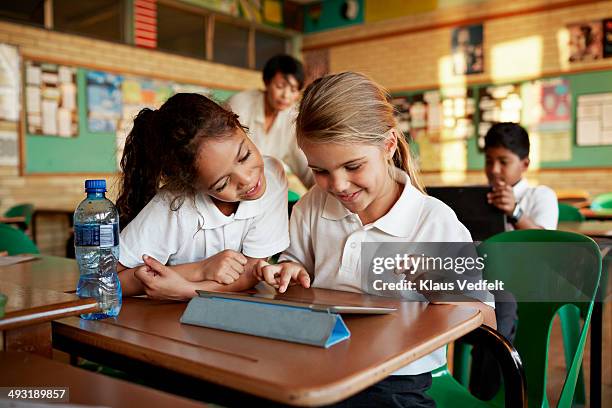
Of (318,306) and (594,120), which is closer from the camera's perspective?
(318,306)

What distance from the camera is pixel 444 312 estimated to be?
1.06m

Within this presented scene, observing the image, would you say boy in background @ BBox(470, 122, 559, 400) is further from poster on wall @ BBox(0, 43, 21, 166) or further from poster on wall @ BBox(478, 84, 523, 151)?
poster on wall @ BBox(0, 43, 21, 166)

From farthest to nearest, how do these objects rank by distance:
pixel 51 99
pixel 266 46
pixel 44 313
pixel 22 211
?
pixel 266 46, pixel 51 99, pixel 22 211, pixel 44 313

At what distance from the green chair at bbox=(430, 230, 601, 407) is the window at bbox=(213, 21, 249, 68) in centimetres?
563

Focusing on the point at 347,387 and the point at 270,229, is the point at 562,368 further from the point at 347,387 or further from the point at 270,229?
the point at 347,387

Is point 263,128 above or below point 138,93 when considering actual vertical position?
below

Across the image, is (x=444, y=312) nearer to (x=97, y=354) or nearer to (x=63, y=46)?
(x=97, y=354)

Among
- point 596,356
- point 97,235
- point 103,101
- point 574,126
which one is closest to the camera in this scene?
point 97,235

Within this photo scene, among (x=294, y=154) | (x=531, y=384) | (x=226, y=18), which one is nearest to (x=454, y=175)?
(x=226, y=18)

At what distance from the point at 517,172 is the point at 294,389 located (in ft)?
7.18

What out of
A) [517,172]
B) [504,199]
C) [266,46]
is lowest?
[504,199]

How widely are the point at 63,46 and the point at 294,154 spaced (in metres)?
3.46

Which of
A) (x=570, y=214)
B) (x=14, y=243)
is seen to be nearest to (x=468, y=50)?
(x=570, y=214)

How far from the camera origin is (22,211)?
4754 mm
